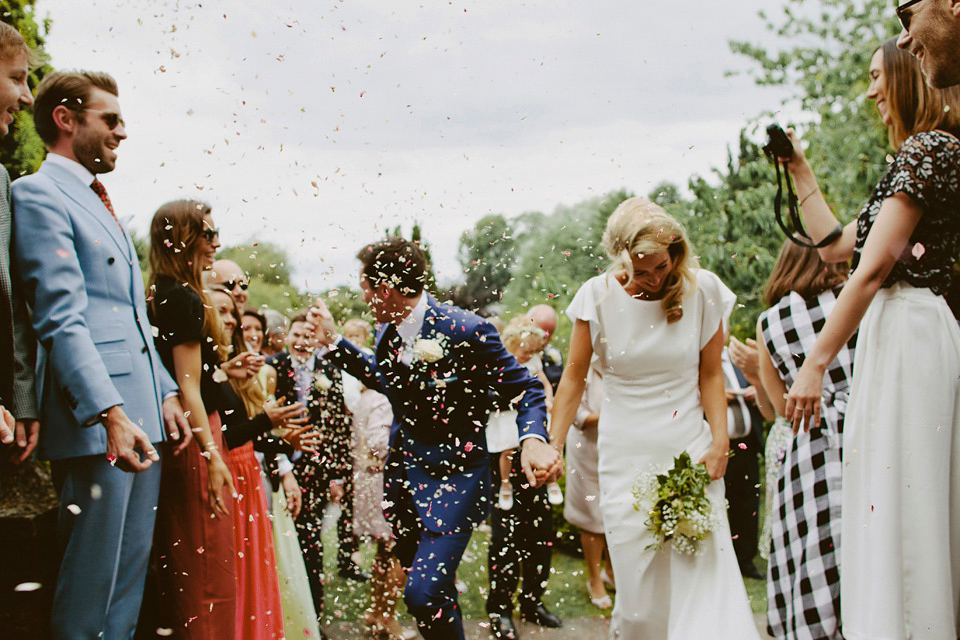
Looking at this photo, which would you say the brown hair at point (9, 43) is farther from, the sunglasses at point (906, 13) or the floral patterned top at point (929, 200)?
the floral patterned top at point (929, 200)

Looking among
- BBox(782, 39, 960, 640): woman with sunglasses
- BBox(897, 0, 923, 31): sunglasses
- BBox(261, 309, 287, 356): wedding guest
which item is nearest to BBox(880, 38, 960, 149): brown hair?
BBox(782, 39, 960, 640): woman with sunglasses

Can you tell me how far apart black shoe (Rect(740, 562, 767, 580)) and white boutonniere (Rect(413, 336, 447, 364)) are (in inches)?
143

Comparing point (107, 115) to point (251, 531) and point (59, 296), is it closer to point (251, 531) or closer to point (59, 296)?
point (59, 296)

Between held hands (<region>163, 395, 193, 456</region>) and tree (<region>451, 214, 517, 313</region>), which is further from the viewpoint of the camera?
tree (<region>451, 214, 517, 313</region>)

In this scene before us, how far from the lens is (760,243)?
344 inches

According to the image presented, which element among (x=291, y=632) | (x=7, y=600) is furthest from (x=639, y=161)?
(x=7, y=600)

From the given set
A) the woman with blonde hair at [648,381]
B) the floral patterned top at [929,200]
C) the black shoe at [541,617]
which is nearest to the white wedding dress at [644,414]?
the woman with blonde hair at [648,381]

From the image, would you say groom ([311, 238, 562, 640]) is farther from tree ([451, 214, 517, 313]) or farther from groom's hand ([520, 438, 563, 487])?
tree ([451, 214, 517, 313])

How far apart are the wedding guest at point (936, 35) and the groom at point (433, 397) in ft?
6.31

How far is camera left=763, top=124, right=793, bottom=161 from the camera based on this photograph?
288cm

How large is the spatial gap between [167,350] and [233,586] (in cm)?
103

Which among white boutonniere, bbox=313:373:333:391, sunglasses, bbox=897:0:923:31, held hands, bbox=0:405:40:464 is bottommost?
white boutonniere, bbox=313:373:333:391

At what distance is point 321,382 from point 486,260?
1902 millimetres

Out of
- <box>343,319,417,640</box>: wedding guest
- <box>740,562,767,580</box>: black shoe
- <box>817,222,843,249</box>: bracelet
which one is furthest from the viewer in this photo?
<box>740,562,767,580</box>: black shoe
